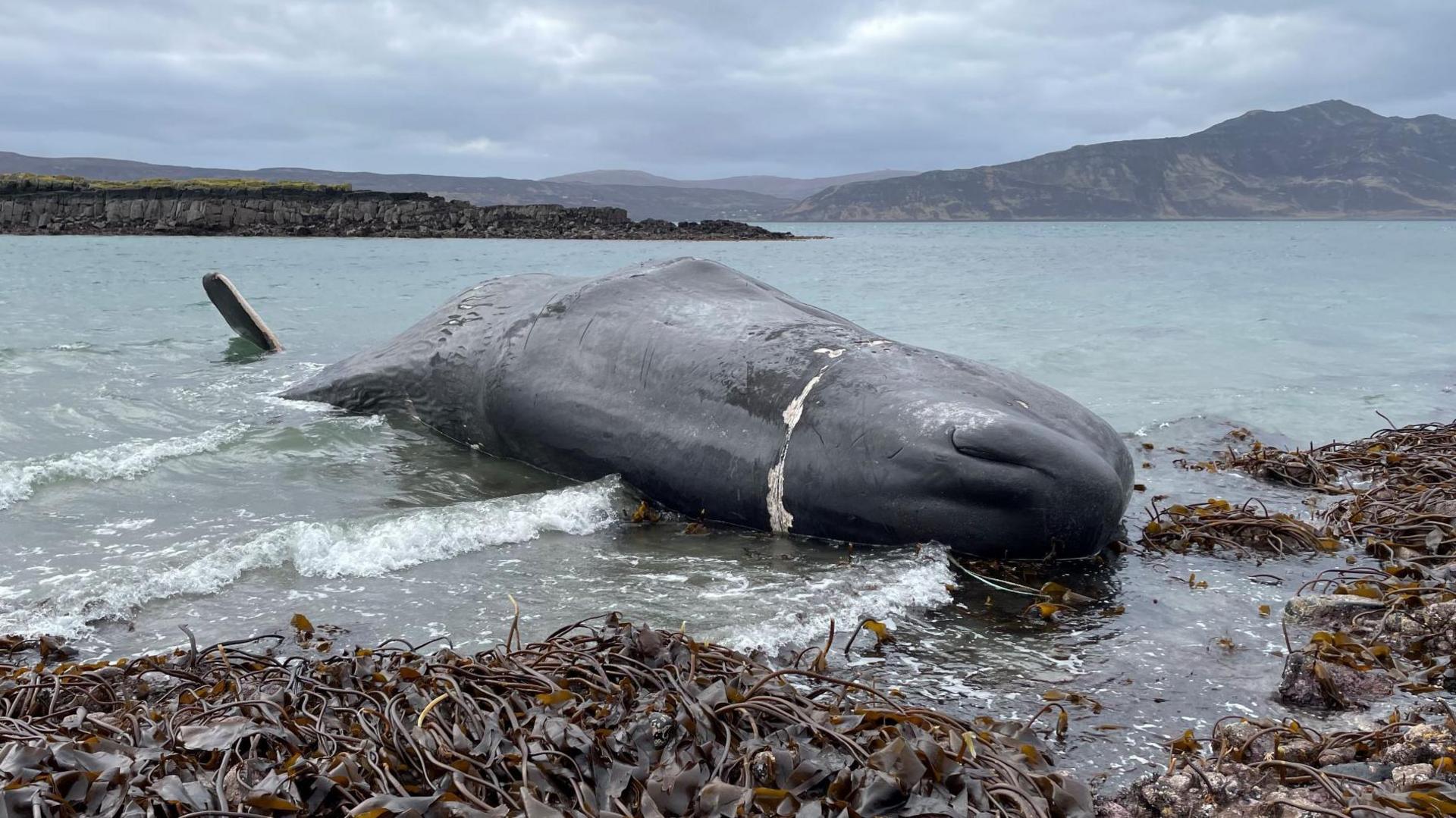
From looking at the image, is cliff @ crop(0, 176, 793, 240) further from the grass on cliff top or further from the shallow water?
the shallow water

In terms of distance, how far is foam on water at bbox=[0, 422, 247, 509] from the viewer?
6579 millimetres

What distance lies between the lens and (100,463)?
23.0 ft

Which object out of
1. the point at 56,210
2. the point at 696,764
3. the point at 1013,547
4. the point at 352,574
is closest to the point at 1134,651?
the point at 1013,547

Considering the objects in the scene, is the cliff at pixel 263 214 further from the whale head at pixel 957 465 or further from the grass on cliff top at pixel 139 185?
the whale head at pixel 957 465

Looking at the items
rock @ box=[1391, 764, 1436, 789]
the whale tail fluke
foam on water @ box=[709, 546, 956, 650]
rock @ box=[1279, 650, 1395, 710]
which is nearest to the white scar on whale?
foam on water @ box=[709, 546, 956, 650]

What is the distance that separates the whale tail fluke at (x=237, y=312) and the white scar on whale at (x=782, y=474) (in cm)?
763

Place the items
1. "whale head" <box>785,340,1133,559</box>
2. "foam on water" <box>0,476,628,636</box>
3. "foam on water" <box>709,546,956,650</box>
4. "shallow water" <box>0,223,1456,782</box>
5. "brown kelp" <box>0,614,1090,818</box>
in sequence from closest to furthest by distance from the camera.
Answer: "brown kelp" <box>0,614,1090,818</box> < "shallow water" <box>0,223,1456,782</box> < "foam on water" <box>709,546,956,650</box> < "foam on water" <box>0,476,628,636</box> < "whale head" <box>785,340,1133,559</box>

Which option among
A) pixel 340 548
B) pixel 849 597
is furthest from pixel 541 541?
pixel 849 597

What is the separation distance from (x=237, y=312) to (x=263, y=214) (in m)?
64.2

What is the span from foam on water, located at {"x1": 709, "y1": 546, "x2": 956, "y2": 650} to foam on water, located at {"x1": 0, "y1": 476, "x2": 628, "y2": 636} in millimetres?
1504

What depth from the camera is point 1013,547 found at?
5219mm

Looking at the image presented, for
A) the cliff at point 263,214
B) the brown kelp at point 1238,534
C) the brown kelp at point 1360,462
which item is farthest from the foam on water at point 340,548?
the cliff at point 263,214

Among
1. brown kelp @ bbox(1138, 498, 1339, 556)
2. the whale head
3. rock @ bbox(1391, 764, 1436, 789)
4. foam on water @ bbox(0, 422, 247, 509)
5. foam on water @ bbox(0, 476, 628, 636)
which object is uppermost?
the whale head

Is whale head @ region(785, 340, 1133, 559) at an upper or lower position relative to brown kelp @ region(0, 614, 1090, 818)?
upper
